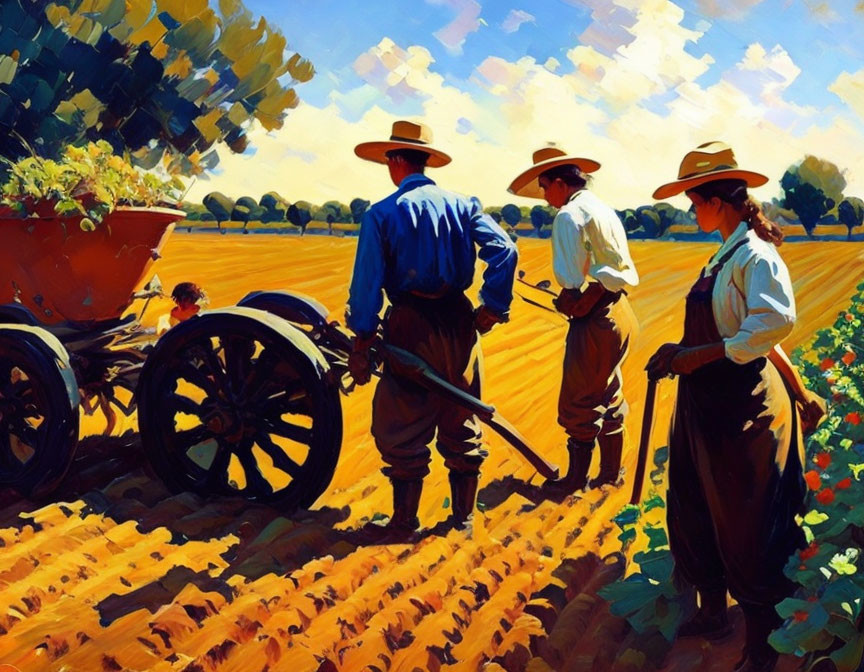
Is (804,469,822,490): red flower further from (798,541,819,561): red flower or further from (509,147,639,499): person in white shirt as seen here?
(509,147,639,499): person in white shirt

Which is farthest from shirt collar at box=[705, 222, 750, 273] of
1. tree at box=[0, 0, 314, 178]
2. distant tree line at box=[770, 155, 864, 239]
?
distant tree line at box=[770, 155, 864, 239]

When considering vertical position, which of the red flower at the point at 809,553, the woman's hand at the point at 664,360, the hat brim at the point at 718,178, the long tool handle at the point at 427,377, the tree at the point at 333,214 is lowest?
the red flower at the point at 809,553

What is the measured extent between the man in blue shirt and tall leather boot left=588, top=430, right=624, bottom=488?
113 cm

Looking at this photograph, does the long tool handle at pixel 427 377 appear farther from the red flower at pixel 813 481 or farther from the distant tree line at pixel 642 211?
the distant tree line at pixel 642 211

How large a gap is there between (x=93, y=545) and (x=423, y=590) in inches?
60.4

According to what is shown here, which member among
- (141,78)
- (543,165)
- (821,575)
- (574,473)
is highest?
(141,78)

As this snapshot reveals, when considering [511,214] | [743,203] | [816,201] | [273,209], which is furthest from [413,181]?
[273,209]

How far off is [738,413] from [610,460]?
243cm

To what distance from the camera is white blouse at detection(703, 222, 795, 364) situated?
257cm

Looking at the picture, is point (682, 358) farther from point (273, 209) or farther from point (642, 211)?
point (273, 209)

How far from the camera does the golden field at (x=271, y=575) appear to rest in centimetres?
314

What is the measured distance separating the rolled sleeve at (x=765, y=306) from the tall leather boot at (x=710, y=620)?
1.00m

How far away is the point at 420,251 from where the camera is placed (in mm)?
3980

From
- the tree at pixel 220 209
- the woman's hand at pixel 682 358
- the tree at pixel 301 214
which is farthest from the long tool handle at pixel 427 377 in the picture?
the tree at pixel 220 209
